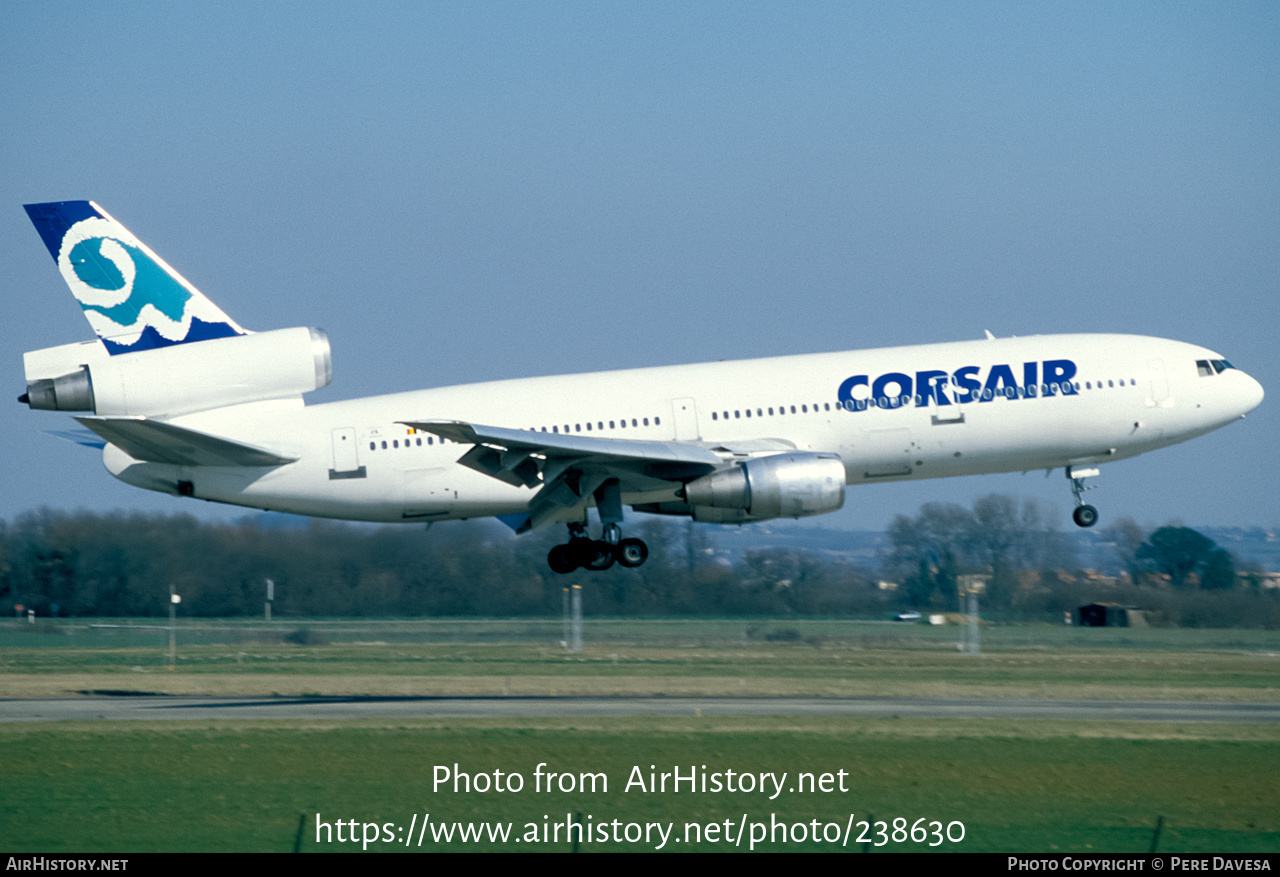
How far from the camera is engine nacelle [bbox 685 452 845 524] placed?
107 feet

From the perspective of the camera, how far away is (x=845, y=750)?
2892 centimetres

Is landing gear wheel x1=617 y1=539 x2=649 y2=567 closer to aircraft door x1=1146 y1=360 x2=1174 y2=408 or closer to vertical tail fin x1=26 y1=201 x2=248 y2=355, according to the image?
vertical tail fin x1=26 y1=201 x2=248 y2=355

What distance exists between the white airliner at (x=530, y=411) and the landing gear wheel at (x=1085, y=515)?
187 centimetres

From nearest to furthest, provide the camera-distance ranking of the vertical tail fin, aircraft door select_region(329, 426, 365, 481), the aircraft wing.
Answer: the aircraft wing
aircraft door select_region(329, 426, 365, 481)
the vertical tail fin

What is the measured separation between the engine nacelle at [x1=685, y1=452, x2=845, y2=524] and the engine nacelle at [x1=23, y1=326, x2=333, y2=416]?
10.1 m

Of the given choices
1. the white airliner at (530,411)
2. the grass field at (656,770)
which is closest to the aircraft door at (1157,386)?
the white airliner at (530,411)

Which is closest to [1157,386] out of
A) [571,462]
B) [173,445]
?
[571,462]

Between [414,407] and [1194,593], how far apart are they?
Answer: 40134mm

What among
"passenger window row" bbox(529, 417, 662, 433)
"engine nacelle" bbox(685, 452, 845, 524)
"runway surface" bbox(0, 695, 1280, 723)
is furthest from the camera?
"passenger window row" bbox(529, 417, 662, 433)

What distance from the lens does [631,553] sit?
1391 inches

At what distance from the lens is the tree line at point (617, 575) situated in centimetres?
5634

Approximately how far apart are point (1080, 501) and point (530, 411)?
581 inches

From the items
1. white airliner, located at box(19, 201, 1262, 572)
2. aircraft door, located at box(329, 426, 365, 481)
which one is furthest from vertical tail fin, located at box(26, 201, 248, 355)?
aircraft door, located at box(329, 426, 365, 481)

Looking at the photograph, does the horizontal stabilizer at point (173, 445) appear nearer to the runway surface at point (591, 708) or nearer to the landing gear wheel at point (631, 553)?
the runway surface at point (591, 708)
